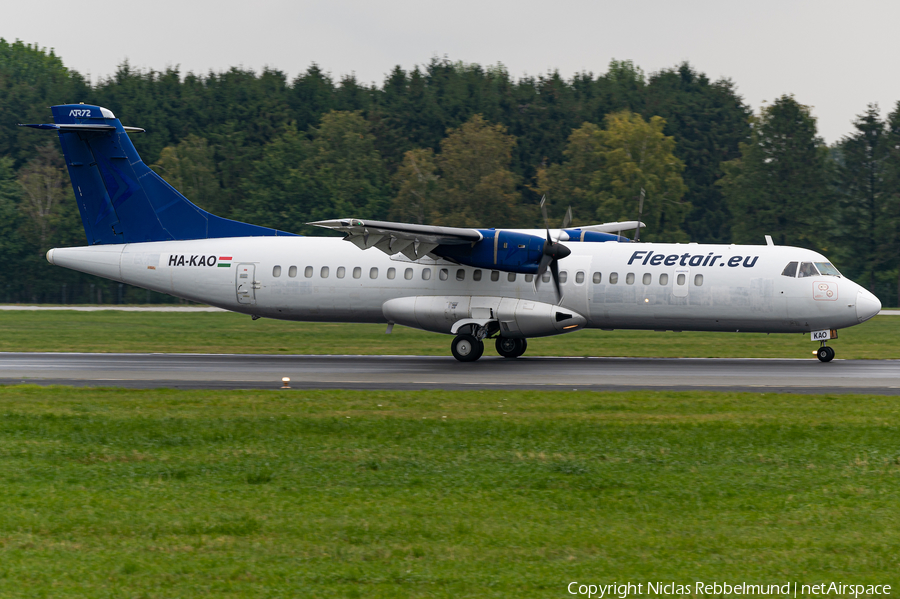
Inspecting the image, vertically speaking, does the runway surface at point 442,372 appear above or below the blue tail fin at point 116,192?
below

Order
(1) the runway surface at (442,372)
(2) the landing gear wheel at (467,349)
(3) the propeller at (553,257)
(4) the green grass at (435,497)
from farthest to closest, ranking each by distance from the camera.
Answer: (2) the landing gear wheel at (467,349) → (3) the propeller at (553,257) → (1) the runway surface at (442,372) → (4) the green grass at (435,497)

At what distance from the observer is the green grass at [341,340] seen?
28.8 meters

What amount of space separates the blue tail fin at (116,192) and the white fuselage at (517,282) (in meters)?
0.49

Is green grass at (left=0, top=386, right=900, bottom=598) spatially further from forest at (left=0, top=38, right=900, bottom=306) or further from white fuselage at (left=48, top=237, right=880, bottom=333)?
forest at (left=0, top=38, right=900, bottom=306)

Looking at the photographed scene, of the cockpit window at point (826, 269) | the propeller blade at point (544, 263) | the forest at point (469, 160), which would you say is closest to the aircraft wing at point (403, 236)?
the propeller blade at point (544, 263)

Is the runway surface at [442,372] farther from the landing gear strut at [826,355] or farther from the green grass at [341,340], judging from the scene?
the green grass at [341,340]

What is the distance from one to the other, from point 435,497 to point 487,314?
A: 15.8 m

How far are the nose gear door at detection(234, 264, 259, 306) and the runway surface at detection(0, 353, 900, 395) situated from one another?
187 cm

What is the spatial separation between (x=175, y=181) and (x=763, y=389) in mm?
58647

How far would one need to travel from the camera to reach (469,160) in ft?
224

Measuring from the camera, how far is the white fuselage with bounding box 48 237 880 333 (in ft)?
77.9

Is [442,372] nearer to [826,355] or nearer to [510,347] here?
[510,347]

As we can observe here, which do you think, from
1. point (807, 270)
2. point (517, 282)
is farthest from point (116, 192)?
point (807, 270)

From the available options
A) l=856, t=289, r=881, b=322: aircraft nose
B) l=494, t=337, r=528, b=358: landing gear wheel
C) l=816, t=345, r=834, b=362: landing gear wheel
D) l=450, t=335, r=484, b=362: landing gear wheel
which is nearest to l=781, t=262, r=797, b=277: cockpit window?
l=856, t=289, r=881, b=322: aircraft nose
